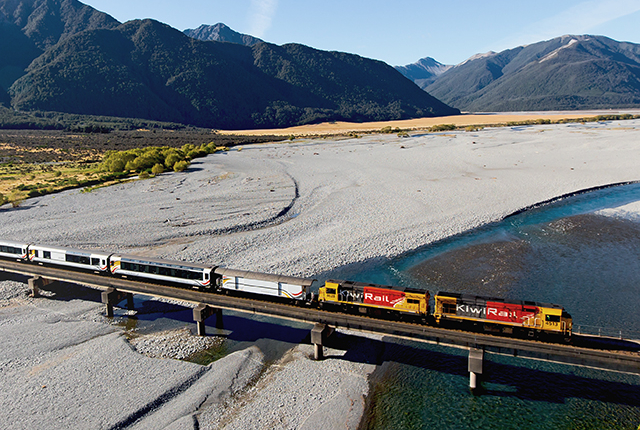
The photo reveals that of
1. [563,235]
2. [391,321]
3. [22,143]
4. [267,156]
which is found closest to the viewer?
[391,321]

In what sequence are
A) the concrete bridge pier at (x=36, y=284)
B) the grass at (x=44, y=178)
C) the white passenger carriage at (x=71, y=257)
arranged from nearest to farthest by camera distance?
1. the white passenger carriage at (x=71, y=257)
2. the concrete bridge pier at (x=36, y=284)
3. the grass at (x=44, y=178)

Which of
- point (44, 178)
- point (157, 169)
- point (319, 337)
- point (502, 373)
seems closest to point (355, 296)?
point (319, 337)

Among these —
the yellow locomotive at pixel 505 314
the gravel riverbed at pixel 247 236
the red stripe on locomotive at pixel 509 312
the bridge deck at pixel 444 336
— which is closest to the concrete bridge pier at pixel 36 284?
the gravel riverbed at pixel 247 236

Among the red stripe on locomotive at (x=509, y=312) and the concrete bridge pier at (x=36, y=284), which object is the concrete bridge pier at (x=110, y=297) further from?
the red stripe on locomotive at (x=509, y=312)

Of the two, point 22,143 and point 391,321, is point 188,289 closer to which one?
point 391,321

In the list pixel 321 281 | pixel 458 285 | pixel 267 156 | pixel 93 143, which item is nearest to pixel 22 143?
pixel 93 143

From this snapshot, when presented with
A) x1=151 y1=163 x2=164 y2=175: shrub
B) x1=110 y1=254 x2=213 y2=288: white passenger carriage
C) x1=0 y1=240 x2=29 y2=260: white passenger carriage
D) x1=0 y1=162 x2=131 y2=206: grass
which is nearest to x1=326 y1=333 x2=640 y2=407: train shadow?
x1=110 y1=254 x2=213 y2=288: white passenger carriage
